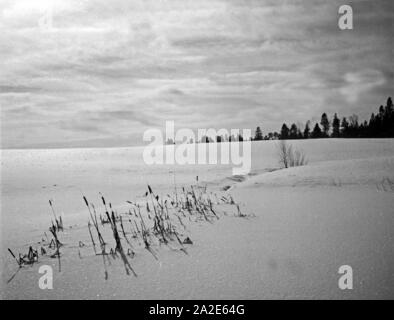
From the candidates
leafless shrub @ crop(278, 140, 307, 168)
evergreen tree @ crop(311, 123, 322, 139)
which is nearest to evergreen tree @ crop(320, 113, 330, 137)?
evergreen tree @ crop(311, 123, 322, 139)

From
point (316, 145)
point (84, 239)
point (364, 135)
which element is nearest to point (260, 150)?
point (316, 145)

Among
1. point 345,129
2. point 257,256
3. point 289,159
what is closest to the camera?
point 257,256

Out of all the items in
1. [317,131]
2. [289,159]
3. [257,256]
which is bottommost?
[257,256]

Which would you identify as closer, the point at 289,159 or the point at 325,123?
the point at 289,159

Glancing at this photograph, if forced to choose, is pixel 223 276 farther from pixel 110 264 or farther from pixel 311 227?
pixel 311 227

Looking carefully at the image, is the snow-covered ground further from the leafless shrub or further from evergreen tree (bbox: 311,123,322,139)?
evergreen tree (bbox: 311,123,322,139)

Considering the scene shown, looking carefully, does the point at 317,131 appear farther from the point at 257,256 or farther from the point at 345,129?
the point at 257,256

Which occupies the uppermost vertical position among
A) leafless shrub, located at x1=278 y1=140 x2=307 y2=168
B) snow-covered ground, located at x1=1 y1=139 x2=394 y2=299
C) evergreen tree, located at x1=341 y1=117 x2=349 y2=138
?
evergreen tree, located at x1=341 y1=117 x2=349 y2=138

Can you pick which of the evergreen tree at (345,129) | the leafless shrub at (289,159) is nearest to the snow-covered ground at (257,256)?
the leafless shrub at (289,159)

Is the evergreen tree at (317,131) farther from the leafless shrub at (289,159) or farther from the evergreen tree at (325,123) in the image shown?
the leafless shrub at (289,159)

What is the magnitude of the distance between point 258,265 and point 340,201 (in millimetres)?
2237

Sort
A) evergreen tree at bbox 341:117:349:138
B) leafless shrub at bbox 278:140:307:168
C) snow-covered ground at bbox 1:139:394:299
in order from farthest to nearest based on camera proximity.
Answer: evergreen tree at bbox 341:117:349:138 < leafless shrub at bbox 278:140:307:168 < snow-covered ground at bbox 1:139:394:299

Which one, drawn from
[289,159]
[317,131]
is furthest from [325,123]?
[289,159]

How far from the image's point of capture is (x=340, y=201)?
13.1 feet
